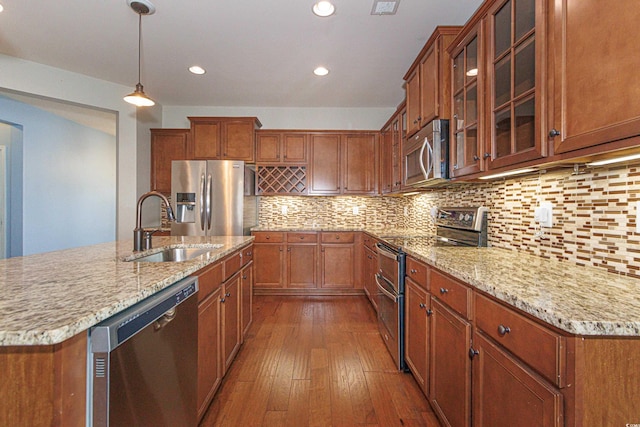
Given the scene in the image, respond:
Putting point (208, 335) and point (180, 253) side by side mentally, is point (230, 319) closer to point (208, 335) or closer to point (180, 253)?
point (208, 335)

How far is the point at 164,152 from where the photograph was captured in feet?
13.6

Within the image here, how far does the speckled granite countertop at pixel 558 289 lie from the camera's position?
719 millimetres

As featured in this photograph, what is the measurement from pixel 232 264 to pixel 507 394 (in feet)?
5.55

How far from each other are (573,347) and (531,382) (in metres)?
0.20

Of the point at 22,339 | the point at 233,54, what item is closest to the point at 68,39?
the point at 233,54

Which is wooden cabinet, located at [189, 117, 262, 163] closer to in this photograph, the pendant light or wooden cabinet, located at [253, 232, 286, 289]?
wooden cabinet, located at [253, 232, 286, 289]

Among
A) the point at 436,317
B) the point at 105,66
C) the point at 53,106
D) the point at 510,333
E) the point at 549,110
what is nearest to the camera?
the point at 510,333

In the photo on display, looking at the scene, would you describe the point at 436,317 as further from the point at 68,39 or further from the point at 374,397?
the point at 68,39

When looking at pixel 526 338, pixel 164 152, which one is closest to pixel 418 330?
pixel 526 338

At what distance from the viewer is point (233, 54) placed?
113 inches

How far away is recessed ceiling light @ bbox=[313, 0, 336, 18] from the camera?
6.90ft

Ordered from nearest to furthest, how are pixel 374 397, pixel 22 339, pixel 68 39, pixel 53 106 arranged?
pixel 22 339
pixel 374 397
pixel 68 39
pixel 53 106

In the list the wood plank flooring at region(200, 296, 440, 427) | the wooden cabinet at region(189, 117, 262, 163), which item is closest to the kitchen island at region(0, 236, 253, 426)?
the wood plank flooring at region(200, 296, 440, 427)

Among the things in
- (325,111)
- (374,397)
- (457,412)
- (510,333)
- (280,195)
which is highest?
(325,111)
